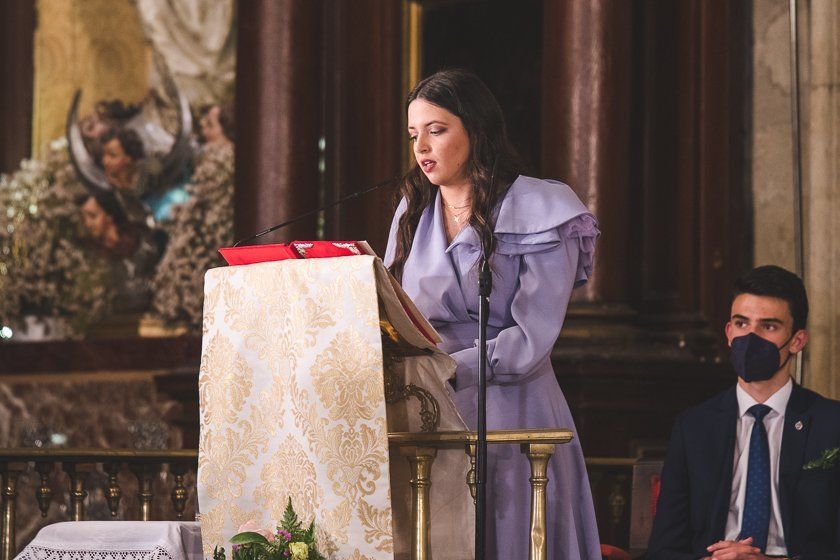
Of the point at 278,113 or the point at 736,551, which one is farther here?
the point at 278,113

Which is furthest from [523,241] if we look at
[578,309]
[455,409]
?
[578,309]

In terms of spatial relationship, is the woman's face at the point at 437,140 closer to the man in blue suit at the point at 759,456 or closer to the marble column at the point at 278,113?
the man in blue suit at the point at 759,456

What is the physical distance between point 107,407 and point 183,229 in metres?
1.11

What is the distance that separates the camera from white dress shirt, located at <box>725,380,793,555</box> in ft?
11.9

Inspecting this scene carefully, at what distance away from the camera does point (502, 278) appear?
10.3 feet

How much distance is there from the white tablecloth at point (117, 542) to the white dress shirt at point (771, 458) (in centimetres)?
149

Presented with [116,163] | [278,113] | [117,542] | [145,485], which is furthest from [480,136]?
[116,163]

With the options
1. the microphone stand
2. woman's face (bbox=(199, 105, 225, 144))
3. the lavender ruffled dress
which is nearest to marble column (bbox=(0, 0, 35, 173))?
woman's face (bbox=(199, 105, 225, 144))

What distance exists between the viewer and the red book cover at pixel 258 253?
116 inches

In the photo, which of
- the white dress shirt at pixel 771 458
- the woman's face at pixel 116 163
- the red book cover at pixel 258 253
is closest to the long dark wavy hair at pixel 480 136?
the red book cover at pixel 258 253

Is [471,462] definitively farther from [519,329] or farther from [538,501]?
[519,329]

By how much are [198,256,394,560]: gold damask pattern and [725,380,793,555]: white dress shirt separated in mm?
1326

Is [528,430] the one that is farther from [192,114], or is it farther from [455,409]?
[192,114]

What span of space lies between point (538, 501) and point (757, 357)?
1068 mm
